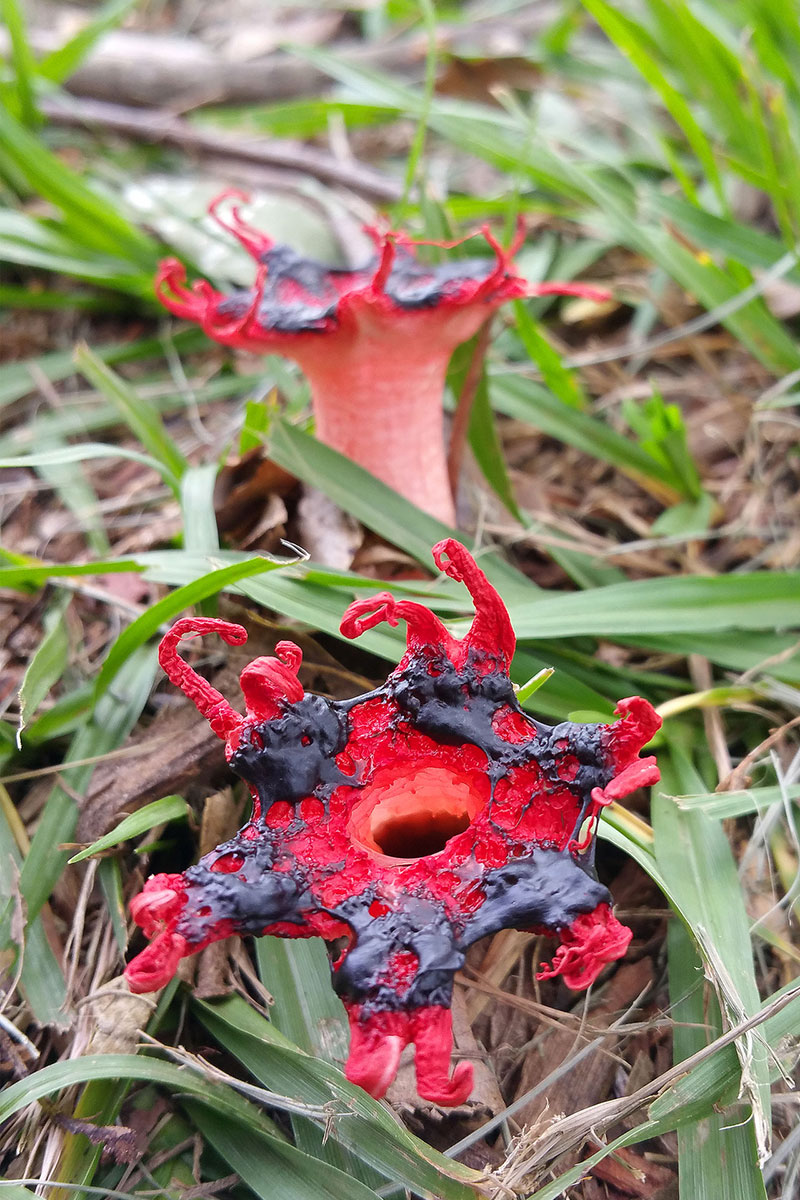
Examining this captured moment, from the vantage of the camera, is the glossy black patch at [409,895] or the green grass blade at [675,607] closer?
the glossy black patch at [409,895]

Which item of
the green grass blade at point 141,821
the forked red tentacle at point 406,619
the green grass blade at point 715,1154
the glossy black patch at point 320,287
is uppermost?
the glossy black patch at point 320,287

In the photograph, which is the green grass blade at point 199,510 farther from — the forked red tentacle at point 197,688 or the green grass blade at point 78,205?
the green grass blade at point 78,205

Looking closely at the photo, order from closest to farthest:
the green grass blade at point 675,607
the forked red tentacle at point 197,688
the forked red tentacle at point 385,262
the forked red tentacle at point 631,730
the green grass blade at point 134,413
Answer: the forked red tentacle at point 631,730
the forked red tentacle at point 197,688
the forked red tentacle at point 385,262
the green grass blade at point 675,607
the green grass blade at point 134,413

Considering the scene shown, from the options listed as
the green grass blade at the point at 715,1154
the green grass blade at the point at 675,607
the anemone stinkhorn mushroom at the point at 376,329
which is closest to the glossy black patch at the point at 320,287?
the anemone stinkhorn mushroom at the point at 376,329

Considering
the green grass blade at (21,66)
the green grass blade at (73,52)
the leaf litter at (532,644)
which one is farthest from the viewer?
the green grass blade at (73,52)

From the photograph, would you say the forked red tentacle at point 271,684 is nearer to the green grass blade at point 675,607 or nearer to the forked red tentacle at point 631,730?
the forked red tentacle at point 631,730

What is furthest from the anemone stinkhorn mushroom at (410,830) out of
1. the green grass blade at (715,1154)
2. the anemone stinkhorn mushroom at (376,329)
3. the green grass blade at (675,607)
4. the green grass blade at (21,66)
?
the green grass blade at (21,66)

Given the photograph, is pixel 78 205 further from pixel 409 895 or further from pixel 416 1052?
pixel 416 1052

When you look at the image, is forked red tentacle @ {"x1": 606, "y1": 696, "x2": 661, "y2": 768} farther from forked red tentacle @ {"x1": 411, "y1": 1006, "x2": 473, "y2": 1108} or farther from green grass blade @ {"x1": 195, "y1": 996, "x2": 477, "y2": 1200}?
green grass blade @ {"x1": 195, "y1": 996, "x2": 477, "y2": 1200}

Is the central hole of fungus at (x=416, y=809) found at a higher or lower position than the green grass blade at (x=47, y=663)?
higher
